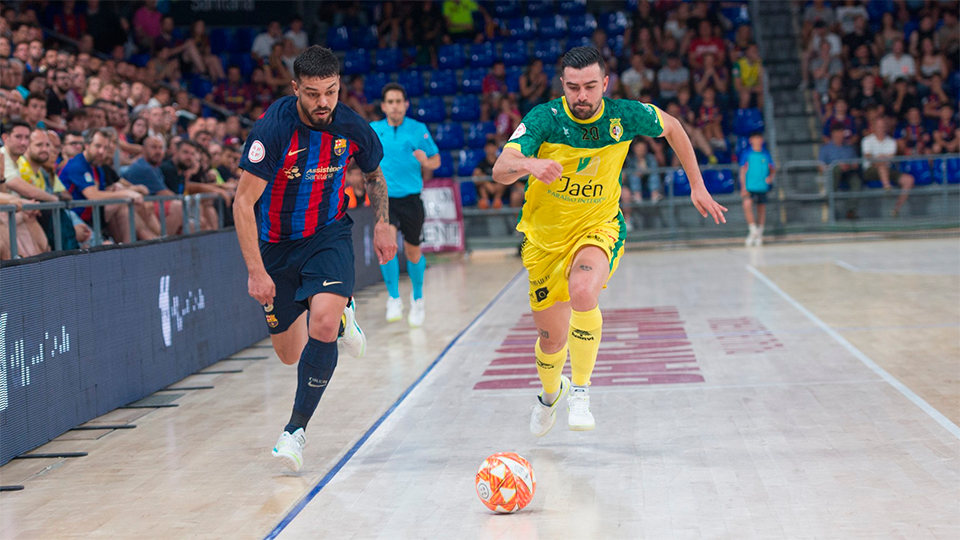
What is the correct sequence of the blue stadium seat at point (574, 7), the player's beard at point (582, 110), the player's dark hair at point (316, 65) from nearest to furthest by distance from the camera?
the player's dark hair at point (316, 65) < the player's beard at point (582, 110) < the blue stadium seat at point (574, 7)

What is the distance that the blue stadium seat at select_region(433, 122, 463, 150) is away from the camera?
21969 millimetres

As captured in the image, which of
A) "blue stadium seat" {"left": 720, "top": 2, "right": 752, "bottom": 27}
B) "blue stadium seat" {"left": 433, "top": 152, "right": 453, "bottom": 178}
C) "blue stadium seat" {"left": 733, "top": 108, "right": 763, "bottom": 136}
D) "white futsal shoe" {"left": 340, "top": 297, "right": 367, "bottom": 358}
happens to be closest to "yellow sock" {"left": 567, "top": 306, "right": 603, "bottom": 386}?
"white futsal shoe" {"left": 340, "top": 297, "right": 367, "bottom": 358}

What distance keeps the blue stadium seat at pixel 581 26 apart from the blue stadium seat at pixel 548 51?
23.6 inches

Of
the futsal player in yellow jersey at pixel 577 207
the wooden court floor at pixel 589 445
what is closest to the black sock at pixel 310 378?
the wooden court floor at pixel 589 445

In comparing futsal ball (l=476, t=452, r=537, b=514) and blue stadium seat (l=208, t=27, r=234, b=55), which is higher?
blue stadium seat (l=208, t=27, r=234, b=55)

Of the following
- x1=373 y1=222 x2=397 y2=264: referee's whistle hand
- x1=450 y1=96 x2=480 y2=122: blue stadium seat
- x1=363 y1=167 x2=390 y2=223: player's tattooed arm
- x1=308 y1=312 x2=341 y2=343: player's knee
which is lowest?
x1=308 y1=312 x2=341 y2=343: player's knee

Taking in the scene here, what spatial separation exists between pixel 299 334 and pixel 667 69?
1737cm

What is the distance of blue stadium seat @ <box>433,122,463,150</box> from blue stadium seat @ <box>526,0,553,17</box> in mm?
3966

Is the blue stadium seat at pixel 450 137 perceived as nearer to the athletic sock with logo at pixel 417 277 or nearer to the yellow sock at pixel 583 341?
the athletic sock with logo at pixel 417 277

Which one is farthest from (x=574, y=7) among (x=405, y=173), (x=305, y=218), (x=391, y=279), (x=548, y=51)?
(x=305, y=218)

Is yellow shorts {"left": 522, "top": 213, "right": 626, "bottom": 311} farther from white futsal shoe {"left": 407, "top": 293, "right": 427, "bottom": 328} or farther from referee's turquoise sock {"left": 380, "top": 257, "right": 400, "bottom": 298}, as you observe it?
referee's turquoise sock {"left": 380, "top": 257, "right": 400, "bottom": 298}

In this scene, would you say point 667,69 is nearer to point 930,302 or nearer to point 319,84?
point 930,302

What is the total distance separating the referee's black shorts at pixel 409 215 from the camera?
10.7 m

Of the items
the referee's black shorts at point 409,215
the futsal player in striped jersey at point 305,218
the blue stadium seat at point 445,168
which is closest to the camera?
the futsal player in striped jersey at point 305,218
